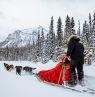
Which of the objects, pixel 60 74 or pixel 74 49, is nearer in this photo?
pixel 74 49

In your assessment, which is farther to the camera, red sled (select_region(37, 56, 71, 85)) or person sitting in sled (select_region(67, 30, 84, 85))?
red sled (select_region(37, 56, 71, 85))

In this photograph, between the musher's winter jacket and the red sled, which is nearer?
the musher's winter jacket

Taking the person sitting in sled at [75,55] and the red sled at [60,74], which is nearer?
the person sitting in sled at [75,55]

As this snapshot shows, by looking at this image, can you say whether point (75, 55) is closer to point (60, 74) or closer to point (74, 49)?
point (74, 49)

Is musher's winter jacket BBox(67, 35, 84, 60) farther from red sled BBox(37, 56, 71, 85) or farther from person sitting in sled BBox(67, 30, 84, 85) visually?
red sled BBox(37, 56, 71, 85)

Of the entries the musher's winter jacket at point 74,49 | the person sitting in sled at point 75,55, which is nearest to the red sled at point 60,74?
the person sitting in sled at point 75,55

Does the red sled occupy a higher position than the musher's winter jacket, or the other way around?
the musher's winter jacket

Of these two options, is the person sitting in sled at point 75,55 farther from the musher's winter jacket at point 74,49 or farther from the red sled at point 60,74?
the red sled at point 60,74

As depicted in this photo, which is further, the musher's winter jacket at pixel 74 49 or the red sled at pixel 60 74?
the red sled at pixel 60 74

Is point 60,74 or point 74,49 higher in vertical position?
point 74,49

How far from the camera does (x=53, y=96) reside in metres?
5.67

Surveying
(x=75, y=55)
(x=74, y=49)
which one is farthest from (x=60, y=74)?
(x=74, y=49)

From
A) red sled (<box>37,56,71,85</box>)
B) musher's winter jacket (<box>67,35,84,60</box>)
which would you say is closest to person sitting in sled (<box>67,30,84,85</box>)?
musher's winter jacket (<box>67,35,84,60</box>)

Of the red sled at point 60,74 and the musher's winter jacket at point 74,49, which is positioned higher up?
the musher's winter jacket at point 74,49
